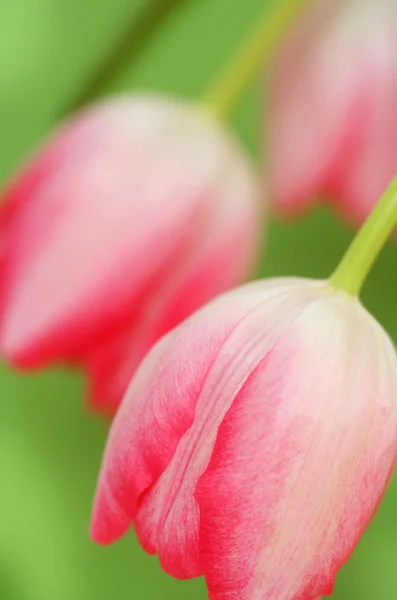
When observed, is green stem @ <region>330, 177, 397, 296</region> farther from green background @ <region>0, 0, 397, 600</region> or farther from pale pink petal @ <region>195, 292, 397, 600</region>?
green background @ <region>0, 0, 397, 600</region>

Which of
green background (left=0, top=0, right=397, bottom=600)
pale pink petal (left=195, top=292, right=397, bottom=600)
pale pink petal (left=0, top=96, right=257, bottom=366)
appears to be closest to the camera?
pale pink petal (left=195, top=292, right=397, bottom=600)

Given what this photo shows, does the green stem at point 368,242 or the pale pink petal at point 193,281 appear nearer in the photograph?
the green stem at point 368,242

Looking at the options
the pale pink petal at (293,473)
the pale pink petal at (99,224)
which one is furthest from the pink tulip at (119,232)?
the pale pink petal at (293,473)

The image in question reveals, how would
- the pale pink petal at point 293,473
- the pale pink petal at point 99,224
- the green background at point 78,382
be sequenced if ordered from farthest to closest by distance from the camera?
the green background at point 78,382 < the pale pink petal at point 99,224 < the pale pink petal at point 293,473

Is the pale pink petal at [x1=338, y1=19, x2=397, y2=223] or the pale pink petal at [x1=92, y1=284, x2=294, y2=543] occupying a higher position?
the pale pink petal at [x1=338, y1=19, x2=397, y2=223]

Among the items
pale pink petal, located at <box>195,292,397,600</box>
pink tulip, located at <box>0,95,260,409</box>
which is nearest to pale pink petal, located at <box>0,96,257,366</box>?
pink tulip, located at <box>0,95,260,409</box>

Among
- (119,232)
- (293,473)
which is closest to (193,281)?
(119,232)

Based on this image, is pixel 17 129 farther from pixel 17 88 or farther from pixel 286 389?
pixel 286 389

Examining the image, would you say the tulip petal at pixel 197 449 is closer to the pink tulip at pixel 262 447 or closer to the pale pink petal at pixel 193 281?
the pink tulip at pixel 262 447
